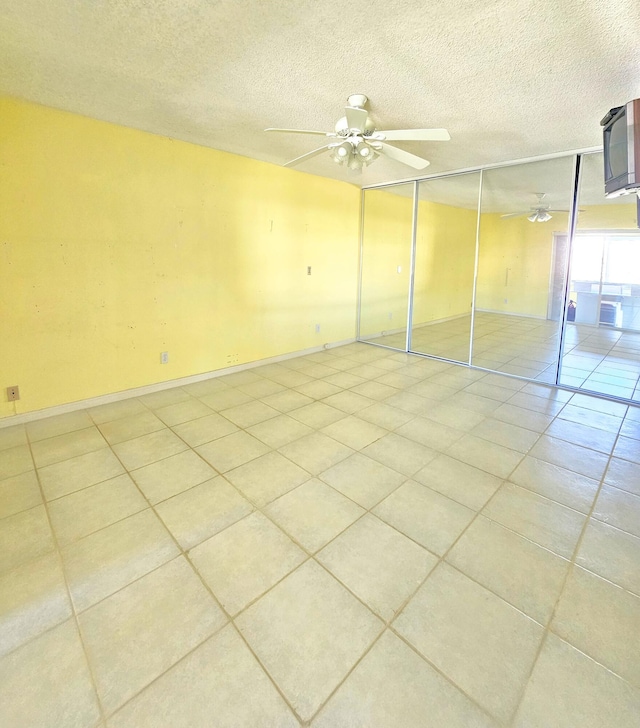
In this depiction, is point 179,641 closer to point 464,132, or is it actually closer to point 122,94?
point 122,94

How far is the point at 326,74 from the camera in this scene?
2295 mm

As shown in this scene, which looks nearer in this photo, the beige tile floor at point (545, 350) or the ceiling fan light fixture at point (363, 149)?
the ceiling fan light fixture at point (363, 149)

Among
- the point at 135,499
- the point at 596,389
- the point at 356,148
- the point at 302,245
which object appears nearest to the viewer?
the point at 135,499

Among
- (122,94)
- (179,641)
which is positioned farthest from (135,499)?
(122,94)

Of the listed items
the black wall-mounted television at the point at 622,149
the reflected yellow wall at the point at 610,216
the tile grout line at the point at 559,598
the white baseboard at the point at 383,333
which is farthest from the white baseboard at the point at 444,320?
the tile grout line at the point at 559,598

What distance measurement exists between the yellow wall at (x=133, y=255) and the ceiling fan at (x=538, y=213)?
2687 mm

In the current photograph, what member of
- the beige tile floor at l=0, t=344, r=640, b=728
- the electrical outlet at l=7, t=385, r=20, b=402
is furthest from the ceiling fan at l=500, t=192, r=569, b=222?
the electrical outlet at l=7, t=385, r=20, b=402

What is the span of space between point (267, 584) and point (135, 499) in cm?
103

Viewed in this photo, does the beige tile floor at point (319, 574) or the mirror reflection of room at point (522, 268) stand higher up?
the mirror reflection of room at point (522, 268)

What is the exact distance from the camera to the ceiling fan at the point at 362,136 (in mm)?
2398

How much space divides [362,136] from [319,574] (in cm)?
283

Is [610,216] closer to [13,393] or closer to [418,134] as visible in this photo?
[418,134]

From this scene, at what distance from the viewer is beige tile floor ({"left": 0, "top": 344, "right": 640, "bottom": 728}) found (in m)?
1.16

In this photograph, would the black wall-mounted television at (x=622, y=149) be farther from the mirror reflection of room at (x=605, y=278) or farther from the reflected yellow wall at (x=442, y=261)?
the reflected yellow wall at (x=442, y=261)
